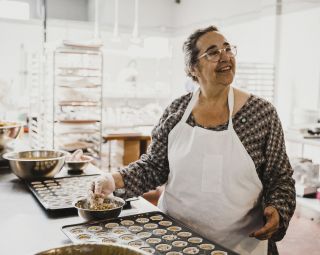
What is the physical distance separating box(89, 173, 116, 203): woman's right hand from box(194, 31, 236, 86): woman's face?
627mm

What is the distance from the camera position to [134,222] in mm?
1552

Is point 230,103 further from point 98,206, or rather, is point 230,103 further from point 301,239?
point 301,239

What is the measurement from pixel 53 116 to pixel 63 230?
13.2ft

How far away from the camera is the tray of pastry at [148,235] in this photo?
1.31m

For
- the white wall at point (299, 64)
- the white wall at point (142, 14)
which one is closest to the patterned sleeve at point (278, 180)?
the white wall at point (299, 64)

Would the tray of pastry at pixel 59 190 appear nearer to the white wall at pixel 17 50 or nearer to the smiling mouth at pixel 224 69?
the smiling mouth at pixel 224 69

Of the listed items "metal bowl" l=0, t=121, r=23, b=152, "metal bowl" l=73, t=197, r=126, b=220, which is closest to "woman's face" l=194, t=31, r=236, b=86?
"metal bowl" l=73, t=197, r=126, b=220

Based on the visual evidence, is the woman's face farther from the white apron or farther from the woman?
the white apron

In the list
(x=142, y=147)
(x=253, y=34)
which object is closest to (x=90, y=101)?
(x=142, y=147)

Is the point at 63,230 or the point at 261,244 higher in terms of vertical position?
the point at 63,230

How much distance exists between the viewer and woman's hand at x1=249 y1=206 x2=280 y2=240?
5.29ft

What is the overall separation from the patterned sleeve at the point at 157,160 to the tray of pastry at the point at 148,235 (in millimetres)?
331

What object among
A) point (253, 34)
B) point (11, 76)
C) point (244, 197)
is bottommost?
point (244, 197)

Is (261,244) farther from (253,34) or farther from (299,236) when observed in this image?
(253,34)
